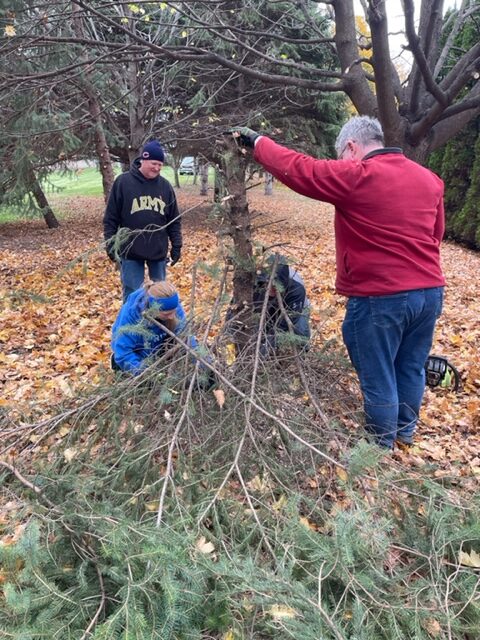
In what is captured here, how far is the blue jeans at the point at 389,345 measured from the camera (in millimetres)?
2660

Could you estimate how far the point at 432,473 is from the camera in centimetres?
237

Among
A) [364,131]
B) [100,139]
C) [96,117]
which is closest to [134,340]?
[364,131]

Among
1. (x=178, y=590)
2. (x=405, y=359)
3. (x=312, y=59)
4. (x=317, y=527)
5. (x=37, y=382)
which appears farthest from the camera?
(x=312, y=59)

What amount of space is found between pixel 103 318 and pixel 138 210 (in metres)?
1.75

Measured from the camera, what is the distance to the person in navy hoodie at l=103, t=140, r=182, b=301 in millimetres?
4328

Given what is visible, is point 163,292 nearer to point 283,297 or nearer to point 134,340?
point 134,340

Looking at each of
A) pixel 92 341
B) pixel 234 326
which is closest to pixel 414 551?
pixel 234 326

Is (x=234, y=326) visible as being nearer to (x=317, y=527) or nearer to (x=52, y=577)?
(x=317, y=527)

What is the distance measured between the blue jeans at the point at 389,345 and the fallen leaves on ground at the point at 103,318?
31 centimetres

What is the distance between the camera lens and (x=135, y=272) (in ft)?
15.0

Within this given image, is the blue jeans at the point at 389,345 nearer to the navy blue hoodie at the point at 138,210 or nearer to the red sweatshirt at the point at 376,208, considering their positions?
the red sweatshirt at the point at 376,208

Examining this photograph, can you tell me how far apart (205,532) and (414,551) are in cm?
78

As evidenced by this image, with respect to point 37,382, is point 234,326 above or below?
above

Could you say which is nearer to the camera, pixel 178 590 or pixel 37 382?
pixel 178 590
